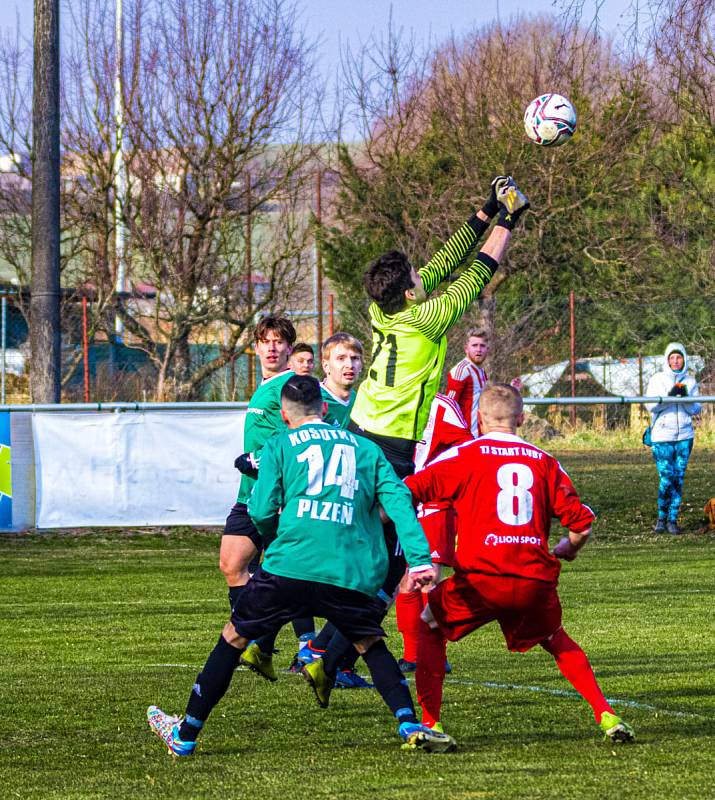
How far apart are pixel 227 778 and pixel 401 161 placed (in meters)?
22.2

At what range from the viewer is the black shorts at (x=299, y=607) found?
5352 mm

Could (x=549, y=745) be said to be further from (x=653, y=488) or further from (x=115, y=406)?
(x=653, y=488)

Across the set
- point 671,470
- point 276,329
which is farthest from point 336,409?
point 671,470

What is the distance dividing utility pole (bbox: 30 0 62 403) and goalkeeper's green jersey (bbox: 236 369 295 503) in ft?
30.2

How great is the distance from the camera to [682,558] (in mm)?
14016

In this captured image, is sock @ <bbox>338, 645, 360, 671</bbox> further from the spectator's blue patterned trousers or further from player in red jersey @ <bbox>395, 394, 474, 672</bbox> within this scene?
the spectator's blue patterned trousers

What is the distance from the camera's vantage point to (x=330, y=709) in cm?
657

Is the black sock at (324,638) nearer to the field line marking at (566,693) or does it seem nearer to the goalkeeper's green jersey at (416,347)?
the field line marking at (566,693)

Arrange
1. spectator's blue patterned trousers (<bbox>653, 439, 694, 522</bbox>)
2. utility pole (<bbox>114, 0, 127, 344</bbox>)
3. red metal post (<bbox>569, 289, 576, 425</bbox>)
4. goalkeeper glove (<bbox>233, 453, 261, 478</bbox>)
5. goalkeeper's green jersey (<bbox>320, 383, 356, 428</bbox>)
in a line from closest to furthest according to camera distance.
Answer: goalkeeper glove (<bbox>233, 453, 261, 478</bbox>) < goalkeeper's green jersey (<bbox>320, 383, 356, 428</bbox>) < spectator's blue patterned trousers (<bbox>653, 439, 694, 522</bbox>) < red metal post (<bbox>569, 289, 576, 425</bbox>) < utility pole (<bbox>114, 0, 127, 344</bbox>)

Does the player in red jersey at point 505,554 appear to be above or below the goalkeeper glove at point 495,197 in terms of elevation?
below

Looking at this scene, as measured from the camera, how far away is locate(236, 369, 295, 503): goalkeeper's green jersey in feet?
25.2

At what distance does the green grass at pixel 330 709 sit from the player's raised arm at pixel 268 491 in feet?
3.20

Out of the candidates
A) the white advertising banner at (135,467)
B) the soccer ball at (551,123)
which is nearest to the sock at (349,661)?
the soccer ball at (551,123)

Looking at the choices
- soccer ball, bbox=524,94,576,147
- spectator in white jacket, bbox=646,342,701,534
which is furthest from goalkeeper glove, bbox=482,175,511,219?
spectator in white jacket, bbox=646,342,701,534
